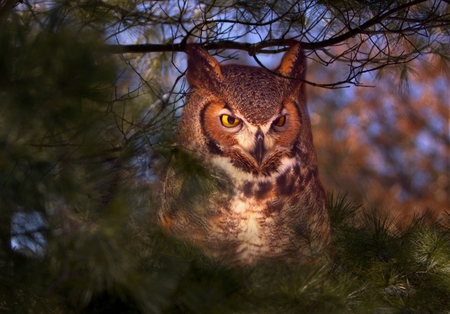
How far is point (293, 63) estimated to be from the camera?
823 mm

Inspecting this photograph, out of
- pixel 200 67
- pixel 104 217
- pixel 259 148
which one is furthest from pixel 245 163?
pixel 104 217

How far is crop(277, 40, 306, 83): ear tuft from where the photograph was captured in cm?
82

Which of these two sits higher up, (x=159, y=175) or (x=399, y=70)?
(x=399, y=70)

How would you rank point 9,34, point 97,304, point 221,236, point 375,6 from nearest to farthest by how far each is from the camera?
point 9,34 < point 97,304 < point 221,236 < point 375,6

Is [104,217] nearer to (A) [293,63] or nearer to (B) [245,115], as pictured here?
(B) [245,115]

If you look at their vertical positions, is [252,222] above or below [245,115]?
below

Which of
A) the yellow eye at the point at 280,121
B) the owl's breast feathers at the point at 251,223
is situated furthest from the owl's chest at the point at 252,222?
the yellow eye at the point at 280,121

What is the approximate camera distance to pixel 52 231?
58 cm

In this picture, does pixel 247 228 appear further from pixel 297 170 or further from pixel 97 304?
pixel 97 304

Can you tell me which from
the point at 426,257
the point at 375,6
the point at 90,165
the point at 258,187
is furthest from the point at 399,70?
the point at 90,165

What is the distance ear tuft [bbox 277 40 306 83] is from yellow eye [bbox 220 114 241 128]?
132 mm

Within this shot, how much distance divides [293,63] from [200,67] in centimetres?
16

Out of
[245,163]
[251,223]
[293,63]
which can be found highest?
[293,63]

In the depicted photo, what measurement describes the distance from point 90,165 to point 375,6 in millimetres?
738
